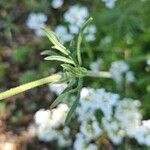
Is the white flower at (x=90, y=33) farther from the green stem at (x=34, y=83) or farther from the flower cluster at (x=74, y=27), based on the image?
the green stem at (x=34, y=83)

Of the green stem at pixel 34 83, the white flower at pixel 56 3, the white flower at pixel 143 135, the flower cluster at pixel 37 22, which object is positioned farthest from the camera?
the white flower at pixel 56 3

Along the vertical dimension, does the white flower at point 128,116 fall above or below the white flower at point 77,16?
below

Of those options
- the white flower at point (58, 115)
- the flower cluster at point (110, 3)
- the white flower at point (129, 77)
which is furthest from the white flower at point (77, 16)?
the white flower at point (58, 115)

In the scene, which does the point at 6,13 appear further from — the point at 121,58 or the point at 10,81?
the point at 121,58

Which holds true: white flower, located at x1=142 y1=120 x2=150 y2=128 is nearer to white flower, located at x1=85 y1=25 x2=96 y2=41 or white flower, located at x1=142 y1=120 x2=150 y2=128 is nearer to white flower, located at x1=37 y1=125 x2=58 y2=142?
white flower, located at x1=37 y1=125 x2=58 y2=142

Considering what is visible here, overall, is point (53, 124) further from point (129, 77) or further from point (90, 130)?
point (129, 77)

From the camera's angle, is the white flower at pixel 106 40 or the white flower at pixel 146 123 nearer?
the white flower at pixel 146 123

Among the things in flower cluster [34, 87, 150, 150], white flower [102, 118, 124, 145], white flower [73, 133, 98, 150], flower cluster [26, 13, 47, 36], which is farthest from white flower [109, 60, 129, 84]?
flower cluster [26, 13, 47, 36]
